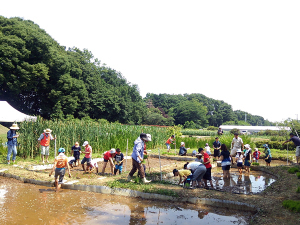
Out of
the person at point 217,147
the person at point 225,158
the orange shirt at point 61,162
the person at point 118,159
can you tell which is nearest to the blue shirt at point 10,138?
the orange shirt at point 61,162

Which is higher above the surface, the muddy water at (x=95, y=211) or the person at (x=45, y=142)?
the person at (x=45, y=142)

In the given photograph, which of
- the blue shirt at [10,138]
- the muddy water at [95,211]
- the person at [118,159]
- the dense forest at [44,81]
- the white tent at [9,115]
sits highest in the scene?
the dense forest at [44,81]

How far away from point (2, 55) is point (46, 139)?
21709 mm

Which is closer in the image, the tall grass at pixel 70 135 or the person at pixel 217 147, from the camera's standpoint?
the tall grass at pixel 70 135

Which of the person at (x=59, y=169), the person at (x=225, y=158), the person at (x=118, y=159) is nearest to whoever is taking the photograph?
the person at (x=59, y=169)

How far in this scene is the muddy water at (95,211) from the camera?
6270 millimetres

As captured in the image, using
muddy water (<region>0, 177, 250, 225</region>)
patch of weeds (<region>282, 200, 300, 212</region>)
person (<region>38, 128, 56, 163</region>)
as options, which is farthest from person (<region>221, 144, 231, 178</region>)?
person (<region>38, 128, 56, 163</region>)

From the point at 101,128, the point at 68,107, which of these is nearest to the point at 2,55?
the point at 68,107

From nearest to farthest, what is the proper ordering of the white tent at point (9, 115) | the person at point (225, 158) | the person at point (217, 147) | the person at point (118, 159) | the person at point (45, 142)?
the person at point (225, 158)
the person at point (118, 159)
the person at point (45, 142)
the person at point (217, 147)
the white tent at point (9, 115)

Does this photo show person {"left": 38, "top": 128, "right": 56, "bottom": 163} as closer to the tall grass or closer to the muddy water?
the tall grass

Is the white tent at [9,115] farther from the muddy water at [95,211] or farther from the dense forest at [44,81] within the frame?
the dense forest at [44,81]

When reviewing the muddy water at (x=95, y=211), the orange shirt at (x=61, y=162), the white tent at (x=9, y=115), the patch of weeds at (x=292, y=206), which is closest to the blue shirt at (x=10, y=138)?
the white tent at (x=9, y=115)

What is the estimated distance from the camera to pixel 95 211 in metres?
6.87

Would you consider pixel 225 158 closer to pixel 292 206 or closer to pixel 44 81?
pixel 292 206
